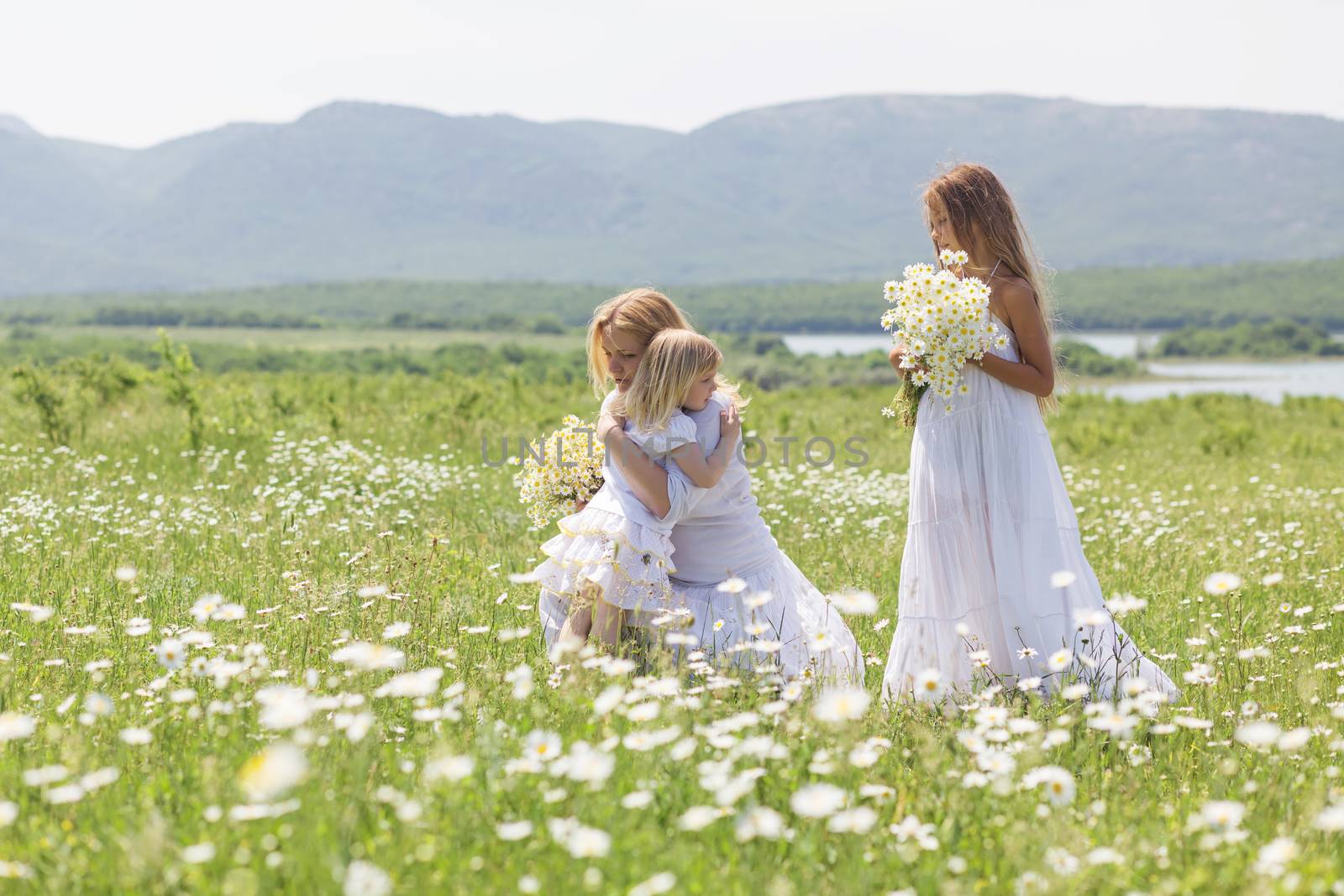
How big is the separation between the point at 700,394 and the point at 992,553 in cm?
142

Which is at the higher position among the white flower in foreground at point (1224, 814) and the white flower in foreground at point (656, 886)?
the white flower in foreground at point (1224, 814)

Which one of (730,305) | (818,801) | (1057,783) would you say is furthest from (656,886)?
(730,305)

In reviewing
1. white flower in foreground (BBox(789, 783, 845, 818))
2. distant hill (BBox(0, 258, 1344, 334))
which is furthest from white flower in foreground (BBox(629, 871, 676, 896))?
distant hill (BBox(0, 258, 1344, 334))

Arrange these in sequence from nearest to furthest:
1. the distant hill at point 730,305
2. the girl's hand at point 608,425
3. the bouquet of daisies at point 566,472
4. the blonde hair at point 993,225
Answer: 1. the girl's hand at point 608,425
2. the blonde hair at point 993,225
3. the bouquet of daisies at point 566,472
4. the distant hill at point 730,305

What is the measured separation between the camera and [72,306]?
385 ft

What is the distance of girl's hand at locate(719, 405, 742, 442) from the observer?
16.8ft

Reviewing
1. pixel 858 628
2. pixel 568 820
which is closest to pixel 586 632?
pixel 858 628

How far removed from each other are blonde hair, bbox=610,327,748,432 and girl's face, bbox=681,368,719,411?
28mm

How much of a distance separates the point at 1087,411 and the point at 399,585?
20.2m

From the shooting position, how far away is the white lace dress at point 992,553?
16.5ft

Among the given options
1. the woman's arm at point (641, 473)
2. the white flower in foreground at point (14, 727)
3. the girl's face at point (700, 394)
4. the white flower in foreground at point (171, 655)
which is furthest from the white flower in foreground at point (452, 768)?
the girl's face at point (700, 394)

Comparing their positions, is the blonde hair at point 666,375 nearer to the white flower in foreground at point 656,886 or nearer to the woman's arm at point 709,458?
the woman's arm at point 709,458

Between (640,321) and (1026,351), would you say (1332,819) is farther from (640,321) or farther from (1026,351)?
(640,321)

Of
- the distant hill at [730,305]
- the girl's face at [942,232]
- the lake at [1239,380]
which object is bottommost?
the lake at [1239,380]
